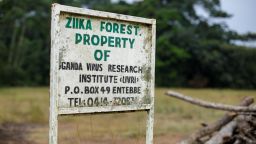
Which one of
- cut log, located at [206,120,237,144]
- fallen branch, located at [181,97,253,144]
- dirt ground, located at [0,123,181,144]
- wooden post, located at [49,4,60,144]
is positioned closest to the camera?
wooden post, located at [49,4,60,144]

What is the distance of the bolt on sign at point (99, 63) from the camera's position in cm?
454

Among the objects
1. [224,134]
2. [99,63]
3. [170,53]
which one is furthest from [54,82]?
[170,53]

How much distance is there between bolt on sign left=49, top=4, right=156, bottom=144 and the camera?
4543 millimetres

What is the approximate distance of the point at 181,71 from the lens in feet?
157

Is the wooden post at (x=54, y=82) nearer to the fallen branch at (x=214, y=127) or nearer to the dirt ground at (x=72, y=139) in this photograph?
the fallen branch at (x=214, y=127)

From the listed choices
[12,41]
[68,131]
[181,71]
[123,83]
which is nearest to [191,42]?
[181,71]

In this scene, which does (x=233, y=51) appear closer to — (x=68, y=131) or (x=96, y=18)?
(x=68, y=131)

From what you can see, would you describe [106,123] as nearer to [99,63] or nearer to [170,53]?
[99,63]

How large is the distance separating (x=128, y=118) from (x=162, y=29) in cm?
3044

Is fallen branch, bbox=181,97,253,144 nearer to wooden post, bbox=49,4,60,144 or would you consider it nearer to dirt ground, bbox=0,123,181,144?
dirt ground, bbox=0,123,181,144

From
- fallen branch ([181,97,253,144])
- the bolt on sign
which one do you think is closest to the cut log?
fallen branch ([181,97,253,144])

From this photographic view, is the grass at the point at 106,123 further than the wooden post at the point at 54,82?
Yes

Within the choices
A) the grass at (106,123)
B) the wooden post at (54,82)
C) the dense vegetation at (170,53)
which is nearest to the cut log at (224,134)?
the grass at (106,123)

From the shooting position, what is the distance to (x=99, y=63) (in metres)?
4.85
